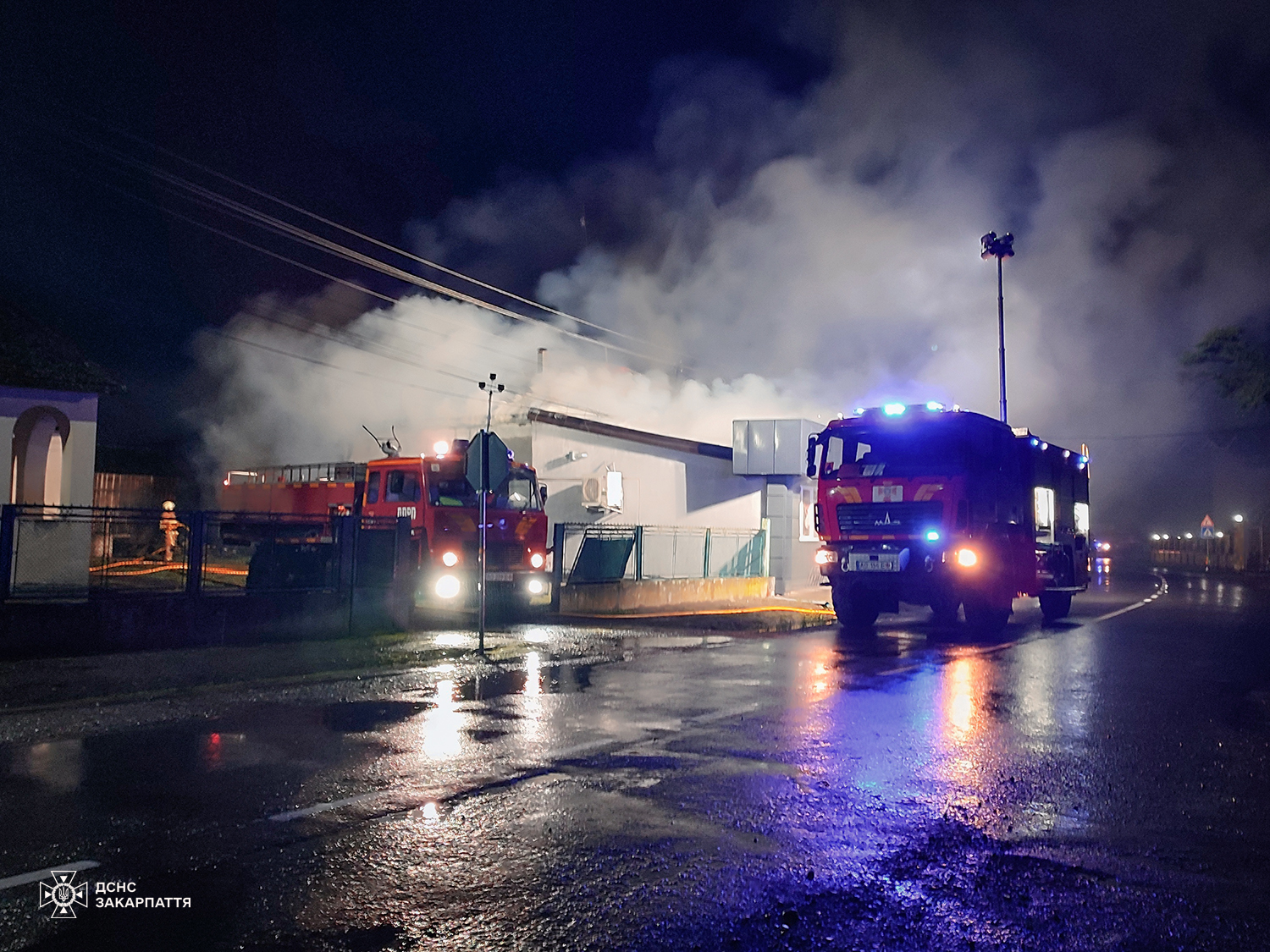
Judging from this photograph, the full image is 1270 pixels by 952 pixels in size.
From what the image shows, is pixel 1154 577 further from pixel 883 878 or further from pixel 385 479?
pixel 883 878

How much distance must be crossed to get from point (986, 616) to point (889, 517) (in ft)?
7.13

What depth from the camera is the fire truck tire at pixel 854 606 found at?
14.6 m

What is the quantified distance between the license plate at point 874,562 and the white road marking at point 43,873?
11.2m

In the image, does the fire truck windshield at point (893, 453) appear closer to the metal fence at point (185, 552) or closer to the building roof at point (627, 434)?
the metal fence at point (185, 552)

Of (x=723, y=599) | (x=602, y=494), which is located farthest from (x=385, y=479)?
(x=723, y=599)

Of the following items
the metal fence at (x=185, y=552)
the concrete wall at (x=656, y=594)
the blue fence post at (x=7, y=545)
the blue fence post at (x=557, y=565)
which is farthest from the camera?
the concrete wall at (x=656, y=594)

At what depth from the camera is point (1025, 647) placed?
12.6 m

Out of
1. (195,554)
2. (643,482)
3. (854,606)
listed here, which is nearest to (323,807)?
(195,554)

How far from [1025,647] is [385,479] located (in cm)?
1019

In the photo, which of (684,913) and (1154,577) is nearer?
(684,913)

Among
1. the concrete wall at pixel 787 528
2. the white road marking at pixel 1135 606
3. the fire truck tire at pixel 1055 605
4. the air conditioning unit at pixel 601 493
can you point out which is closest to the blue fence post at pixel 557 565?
the air conditioning unit at pixel 601 493

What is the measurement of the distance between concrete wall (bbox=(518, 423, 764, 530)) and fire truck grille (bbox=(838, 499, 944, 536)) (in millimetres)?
7346

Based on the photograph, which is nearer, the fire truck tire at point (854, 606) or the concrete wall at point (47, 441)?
the fire truck tire at point (854, 606)

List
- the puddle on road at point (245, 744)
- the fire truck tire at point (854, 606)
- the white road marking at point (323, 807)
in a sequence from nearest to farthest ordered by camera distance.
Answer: the white road marking at point (323, 807) < the puddle on road at point (245, 744) < the fire truck tire at point (854, 606)
